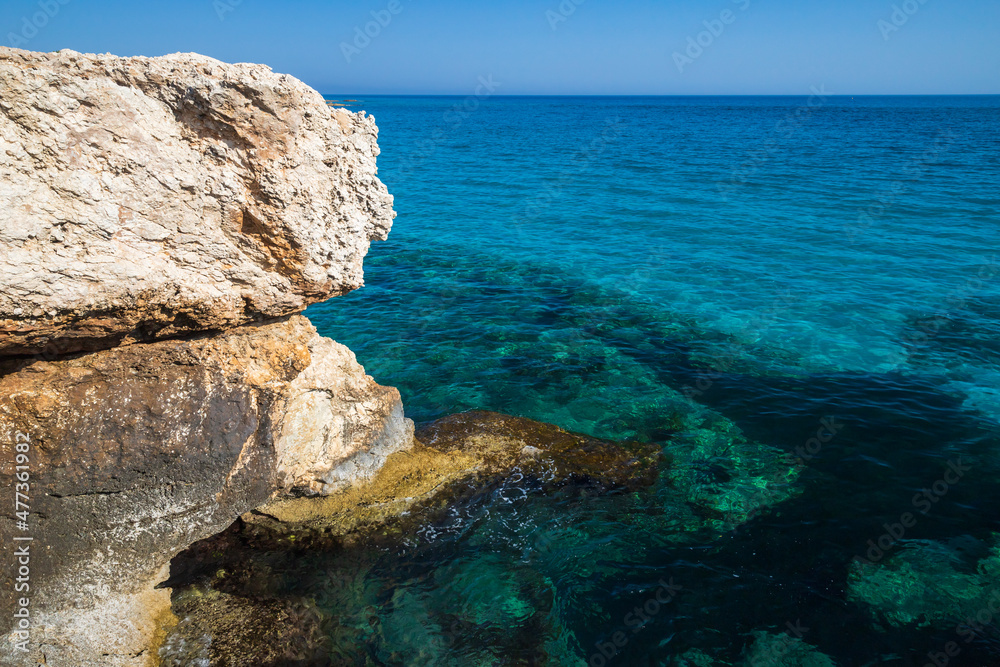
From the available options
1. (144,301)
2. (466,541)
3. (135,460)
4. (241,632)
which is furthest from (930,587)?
(144,301)

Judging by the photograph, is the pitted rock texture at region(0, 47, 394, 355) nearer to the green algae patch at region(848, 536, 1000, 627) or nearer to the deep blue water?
the deep blue water

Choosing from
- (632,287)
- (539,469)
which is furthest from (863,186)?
(539,469)

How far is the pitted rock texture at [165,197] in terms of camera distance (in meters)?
5.17

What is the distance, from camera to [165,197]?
5.94 metres

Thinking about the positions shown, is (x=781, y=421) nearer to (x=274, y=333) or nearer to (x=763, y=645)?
(x=763, y=645)

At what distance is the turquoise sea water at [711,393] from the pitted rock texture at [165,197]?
151 inches

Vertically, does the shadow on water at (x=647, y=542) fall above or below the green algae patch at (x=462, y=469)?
below

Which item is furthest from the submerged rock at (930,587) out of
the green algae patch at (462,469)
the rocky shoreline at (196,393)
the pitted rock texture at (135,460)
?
the pitted rock texture at (135,460)

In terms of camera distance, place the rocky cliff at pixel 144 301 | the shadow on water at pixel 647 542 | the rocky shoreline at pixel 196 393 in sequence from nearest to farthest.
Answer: the rocky cliff at pixel 144 301 < the rocky shoreline at pixel 196 393 < the shadow on water at pixel 647 542

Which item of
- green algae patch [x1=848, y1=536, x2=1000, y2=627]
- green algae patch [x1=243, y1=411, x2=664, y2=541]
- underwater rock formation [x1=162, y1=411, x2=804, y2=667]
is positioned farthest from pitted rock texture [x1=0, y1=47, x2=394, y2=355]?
green algae patch [x1=848, y1=536, x2=1000, y2=627]

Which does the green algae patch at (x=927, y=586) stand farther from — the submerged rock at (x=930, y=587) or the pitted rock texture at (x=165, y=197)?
the pitted rock texture at (x=165, y=197)

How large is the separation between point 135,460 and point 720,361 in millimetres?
11973

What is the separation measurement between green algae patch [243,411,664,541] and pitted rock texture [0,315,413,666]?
67 cm

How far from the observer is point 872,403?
1218 centimetres
